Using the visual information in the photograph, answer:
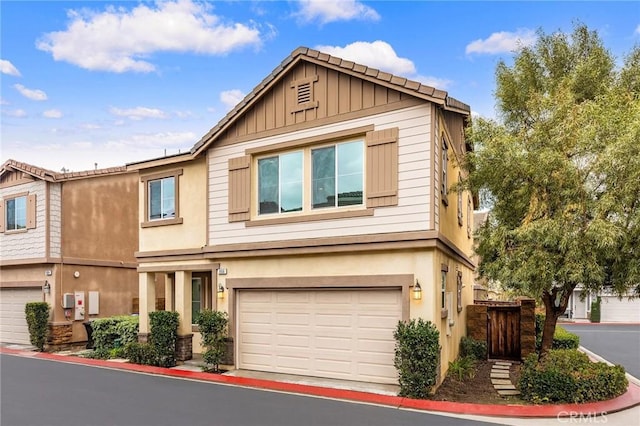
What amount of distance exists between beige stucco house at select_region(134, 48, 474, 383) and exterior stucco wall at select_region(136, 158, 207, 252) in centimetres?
5

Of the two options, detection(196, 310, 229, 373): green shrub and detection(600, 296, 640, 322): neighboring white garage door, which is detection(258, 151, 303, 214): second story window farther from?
detection(600, 296, 640, 322): neighboring white garage door

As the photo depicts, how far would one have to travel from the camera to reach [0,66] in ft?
51.9

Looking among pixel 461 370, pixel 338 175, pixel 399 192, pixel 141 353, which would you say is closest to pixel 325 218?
pixel 338 175

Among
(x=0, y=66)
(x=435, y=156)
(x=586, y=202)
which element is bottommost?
(x=586, y=202)

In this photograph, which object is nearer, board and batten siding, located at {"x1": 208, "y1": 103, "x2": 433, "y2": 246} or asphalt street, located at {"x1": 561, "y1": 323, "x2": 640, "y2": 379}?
board and batten siding, located at {"x1": 208, "y1": 103, "x2": 433, "y2": 246}

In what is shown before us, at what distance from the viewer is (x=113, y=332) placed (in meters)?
14.7

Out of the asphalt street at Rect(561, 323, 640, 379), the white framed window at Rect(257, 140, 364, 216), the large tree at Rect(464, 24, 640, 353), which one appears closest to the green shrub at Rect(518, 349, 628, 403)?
the large tree at Rect(464, 24, 640, 353)

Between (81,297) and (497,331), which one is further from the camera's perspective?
(81,297)

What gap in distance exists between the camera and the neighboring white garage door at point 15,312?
17453 mm

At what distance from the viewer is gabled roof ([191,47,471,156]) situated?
31.1 ft

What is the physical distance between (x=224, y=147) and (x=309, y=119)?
2752 millimetres

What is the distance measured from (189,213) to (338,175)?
508cm

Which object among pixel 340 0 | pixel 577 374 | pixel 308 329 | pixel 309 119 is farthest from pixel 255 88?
pixel 577 374

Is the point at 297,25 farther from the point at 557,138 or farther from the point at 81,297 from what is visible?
the point at 81,297
